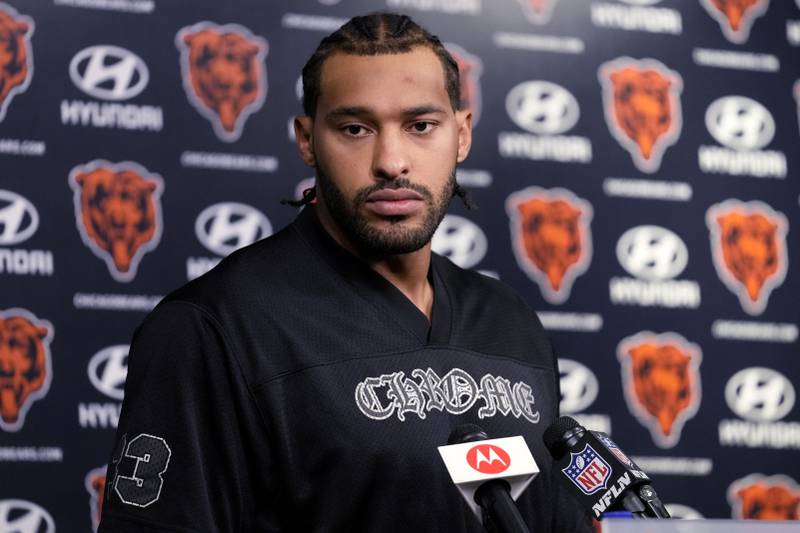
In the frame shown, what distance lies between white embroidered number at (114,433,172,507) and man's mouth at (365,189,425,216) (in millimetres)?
478

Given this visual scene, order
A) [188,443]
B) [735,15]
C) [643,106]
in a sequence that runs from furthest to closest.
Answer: [735,15]
[643,106]
[188,443]

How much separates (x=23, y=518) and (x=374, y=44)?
1.53 meters

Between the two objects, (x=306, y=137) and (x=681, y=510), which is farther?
(x=681, y=510)

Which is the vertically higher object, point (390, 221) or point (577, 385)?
point (390, 221)

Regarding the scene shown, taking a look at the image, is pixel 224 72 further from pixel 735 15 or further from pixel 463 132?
pixel 735 15

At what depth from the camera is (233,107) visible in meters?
3.13

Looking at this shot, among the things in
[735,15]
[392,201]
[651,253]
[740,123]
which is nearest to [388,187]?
[392,201]

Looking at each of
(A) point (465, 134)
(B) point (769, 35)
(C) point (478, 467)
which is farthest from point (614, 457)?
(B) point (769, 35)

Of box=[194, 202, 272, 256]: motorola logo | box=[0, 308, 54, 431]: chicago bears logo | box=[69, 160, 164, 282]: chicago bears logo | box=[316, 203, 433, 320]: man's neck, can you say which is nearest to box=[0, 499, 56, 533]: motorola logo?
box=[0, 308, 54, 431]: chicago bears logo

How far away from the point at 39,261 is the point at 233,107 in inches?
24.9

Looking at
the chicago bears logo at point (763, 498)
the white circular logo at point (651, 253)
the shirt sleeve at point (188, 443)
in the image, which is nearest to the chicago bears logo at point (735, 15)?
the white circular logo at point (651, 253)

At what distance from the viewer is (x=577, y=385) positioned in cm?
333

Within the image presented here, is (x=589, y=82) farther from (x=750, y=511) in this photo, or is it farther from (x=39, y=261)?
(x=39, y=261)

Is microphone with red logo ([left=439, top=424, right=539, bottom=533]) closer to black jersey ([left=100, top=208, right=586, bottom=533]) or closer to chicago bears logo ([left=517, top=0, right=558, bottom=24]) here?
black jersey ([left=100, top=208, right=586, bottom=533])
